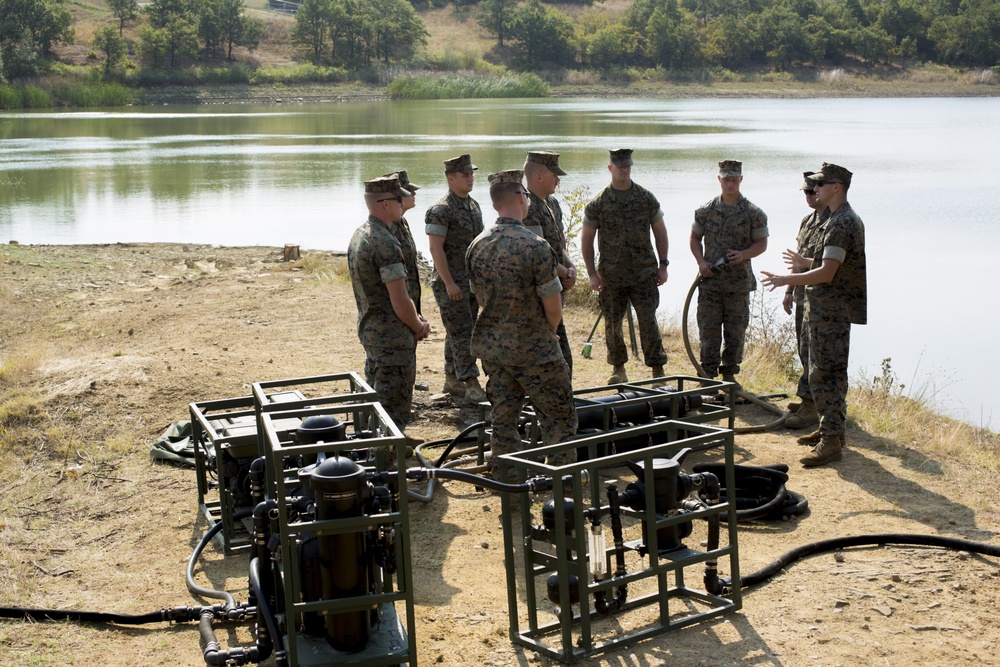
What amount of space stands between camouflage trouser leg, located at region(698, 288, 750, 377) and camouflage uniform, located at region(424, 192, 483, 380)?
1908 mm

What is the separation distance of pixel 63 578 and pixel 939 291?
40.1ft

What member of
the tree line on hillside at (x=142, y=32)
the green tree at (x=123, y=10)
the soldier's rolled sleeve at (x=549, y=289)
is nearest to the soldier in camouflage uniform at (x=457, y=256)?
the soldier's rolled sleeve at (x=549, y=289)

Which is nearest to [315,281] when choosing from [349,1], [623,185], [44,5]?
[623,185]

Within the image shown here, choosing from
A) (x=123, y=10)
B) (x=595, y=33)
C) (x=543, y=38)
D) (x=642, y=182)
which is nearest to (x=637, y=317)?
(x=642, y=182)

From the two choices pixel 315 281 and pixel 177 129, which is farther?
pixel 177 129

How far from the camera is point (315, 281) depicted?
43.2 feet

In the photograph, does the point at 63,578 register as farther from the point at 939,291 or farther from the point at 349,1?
the point at 349,1

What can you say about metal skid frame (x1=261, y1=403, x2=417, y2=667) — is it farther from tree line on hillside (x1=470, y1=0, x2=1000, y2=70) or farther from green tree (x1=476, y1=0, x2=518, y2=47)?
green tree (x1=476, y1=0, x2=518, y2=47)

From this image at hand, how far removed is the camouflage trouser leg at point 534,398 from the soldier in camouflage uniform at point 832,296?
1.91 meters

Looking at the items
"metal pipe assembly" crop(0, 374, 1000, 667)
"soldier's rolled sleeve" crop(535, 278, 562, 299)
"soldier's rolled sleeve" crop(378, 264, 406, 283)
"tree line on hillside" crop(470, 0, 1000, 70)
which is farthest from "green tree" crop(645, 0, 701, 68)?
"metal pipe assembly" crop(0, 374, 1000, 667)

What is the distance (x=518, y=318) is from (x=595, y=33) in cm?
9165

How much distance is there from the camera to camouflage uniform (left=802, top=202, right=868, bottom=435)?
6.70m

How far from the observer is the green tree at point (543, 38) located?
9025 centimetres

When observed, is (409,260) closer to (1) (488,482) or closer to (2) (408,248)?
(2) (408,248)
